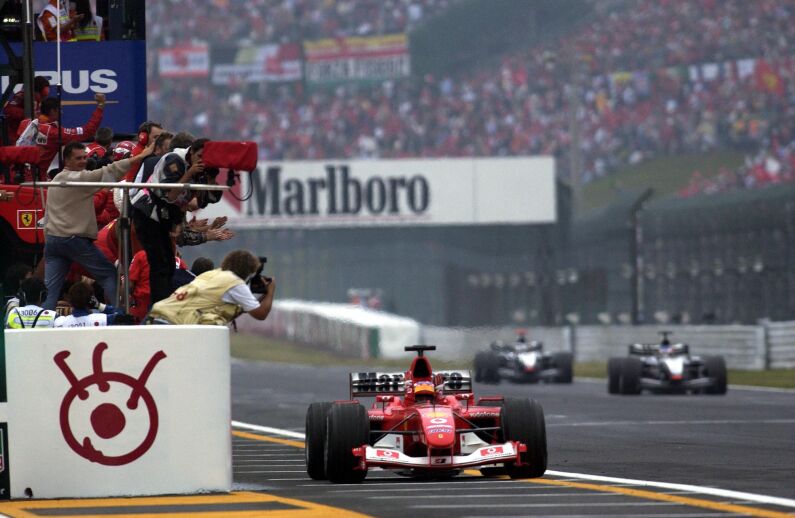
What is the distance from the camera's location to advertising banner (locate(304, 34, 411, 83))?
53.5m

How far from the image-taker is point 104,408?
8.07 metres

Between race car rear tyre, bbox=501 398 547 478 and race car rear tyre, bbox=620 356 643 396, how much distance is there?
41.2 ft

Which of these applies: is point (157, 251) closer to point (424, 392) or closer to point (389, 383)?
point (389, 383)

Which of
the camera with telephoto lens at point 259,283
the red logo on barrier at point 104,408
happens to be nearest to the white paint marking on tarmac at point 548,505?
the red logo on barrier at point 104,408

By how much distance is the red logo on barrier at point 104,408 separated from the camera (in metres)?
8.04

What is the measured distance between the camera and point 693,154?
1748 inches

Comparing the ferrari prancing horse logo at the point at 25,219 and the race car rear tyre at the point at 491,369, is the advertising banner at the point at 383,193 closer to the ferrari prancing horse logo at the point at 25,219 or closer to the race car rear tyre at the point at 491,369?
the race car rear tyre at the point at 491,369

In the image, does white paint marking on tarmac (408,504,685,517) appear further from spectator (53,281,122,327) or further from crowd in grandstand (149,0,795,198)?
crowd in grandstand (149,0,795,198)

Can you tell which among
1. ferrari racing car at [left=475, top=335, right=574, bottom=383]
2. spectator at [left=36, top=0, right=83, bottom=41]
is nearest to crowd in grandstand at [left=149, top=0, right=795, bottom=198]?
ferrari racing car at [left=475, top=335, right=574, bottom=383]

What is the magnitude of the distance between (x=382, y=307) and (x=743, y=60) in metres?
12.7

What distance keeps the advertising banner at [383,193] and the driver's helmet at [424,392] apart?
3200 cm

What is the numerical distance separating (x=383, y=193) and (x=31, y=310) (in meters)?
32.0

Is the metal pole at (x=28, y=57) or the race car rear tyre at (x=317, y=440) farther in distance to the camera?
the metal pole at (x=28, y=57)

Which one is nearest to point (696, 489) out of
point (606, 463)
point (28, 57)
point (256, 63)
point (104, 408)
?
point (606, 463)
